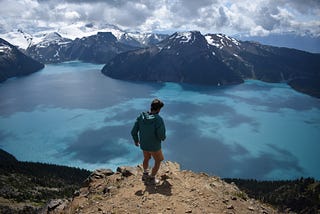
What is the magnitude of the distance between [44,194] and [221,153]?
2930 inches

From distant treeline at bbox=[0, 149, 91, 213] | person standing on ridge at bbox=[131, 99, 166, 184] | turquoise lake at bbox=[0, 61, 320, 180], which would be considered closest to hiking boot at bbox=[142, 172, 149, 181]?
person standing on ridge at bbox=[131, 99, 166, 184]

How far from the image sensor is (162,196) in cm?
1497

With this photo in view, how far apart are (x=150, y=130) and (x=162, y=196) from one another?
11.0ft

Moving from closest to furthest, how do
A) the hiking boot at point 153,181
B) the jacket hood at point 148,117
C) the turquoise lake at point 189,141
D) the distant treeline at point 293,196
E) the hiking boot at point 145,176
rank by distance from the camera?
the jacket hood at point 148,117
the hiking boot at point 153,181
the hiking boot at point 145,176
the distant treeline at point 293,196
the turquoise lake at point 189,141

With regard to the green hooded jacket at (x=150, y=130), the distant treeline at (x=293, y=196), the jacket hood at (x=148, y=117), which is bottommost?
the distant treeline at (x=293, y=196)

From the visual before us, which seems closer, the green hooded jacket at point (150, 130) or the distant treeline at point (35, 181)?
the green hooded jacket at point (150, 130)

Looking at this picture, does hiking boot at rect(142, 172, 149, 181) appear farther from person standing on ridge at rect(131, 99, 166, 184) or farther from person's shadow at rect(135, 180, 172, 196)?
person standing on ridge at rect(131, 99, 166, 184)

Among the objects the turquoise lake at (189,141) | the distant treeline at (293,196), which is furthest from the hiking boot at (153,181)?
the turquoise lake at (189,141)

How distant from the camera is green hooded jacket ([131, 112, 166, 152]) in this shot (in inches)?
593

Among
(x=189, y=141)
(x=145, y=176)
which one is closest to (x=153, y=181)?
(x=145, y=176)

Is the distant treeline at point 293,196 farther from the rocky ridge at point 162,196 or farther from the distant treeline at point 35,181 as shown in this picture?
the rocky ridge at point 162,196

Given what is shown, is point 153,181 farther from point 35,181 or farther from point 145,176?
point 35,181

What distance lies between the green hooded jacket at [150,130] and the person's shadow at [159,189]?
2.02 meters

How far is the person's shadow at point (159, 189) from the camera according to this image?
15.4 meters
